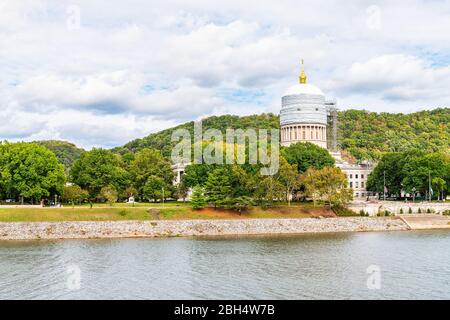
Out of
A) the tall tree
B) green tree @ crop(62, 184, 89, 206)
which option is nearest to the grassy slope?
green tree @ crop(62, 184, 89, 206)

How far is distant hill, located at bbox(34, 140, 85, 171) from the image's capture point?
15849 cm

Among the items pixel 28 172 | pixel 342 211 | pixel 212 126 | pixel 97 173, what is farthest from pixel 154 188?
pixel 212 126

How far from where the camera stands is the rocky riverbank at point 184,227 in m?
54.5

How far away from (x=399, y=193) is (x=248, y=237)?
40.3 metres

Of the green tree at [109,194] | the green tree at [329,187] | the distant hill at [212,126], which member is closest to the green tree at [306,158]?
the green tree at [329,187]

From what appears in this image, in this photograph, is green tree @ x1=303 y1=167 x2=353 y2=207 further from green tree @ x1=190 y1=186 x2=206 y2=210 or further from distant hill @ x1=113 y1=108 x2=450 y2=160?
distant hill @ x1=113 y1=108 x2=450 y2=160

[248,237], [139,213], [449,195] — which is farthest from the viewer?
[449,195]

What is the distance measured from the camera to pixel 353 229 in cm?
6250

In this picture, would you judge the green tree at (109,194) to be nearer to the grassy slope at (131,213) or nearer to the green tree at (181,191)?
the grassy slope at (131,213)

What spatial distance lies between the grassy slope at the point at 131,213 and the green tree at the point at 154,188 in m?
11.9

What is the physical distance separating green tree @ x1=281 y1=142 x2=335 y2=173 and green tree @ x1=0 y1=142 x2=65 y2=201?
101ft
